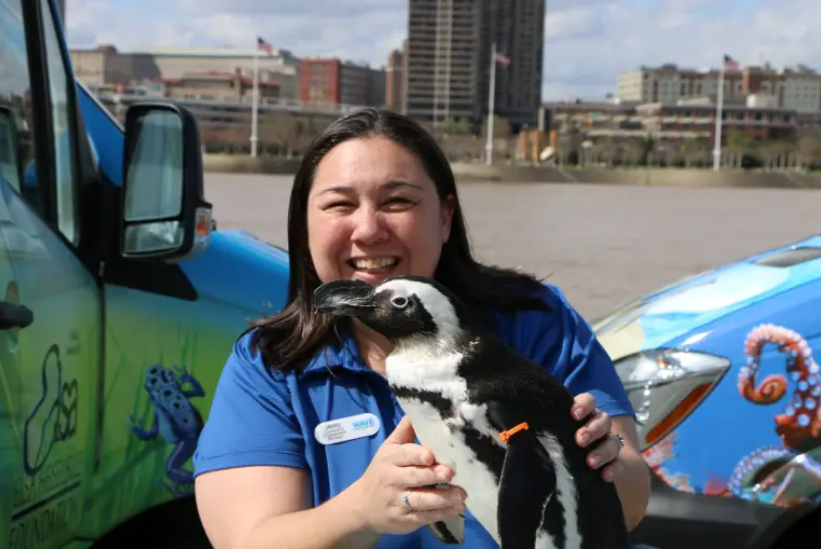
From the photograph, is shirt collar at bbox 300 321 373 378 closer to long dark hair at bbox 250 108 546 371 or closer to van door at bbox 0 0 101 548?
long dark hair at bbox 250 108 546 371

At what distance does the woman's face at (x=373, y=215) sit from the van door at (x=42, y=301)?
729 millimetres

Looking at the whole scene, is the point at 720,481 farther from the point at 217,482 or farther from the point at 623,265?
the point at 623,265

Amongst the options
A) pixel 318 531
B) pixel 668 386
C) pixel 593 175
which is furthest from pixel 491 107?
pixel 318 531

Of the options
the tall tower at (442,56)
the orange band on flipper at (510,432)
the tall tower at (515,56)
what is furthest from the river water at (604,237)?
the tall tower at (515,56)

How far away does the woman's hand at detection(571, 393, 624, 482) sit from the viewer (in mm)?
1300

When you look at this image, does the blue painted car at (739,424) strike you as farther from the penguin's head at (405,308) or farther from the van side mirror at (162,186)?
the penguin's head at (405,308)

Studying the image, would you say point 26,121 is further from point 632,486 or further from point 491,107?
point 491,107

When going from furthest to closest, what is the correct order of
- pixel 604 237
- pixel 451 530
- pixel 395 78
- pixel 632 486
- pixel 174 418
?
pixel 395 78, pixel 604 237, pixel 174 418, pixel 632 486, pixel 451 530

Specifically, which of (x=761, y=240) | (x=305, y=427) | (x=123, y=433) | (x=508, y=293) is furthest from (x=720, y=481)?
(x=761, y=240)

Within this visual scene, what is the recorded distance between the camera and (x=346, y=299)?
1308mm

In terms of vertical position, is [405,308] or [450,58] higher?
[450,58]

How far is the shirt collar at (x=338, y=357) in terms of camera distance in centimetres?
170

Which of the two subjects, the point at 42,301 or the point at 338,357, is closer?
the point at 338,357

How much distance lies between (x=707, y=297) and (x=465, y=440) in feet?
6.06
